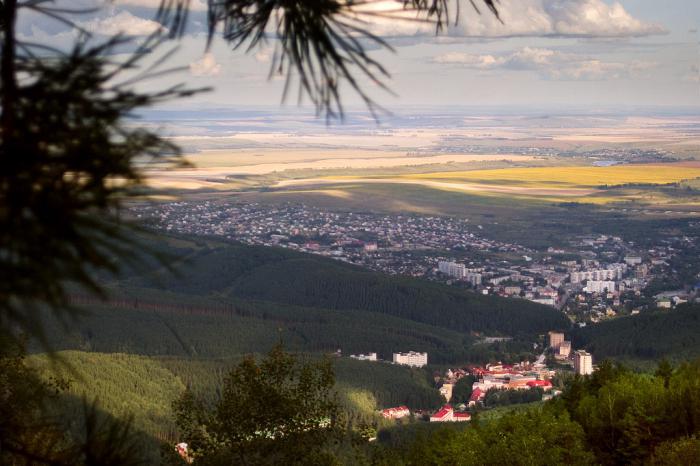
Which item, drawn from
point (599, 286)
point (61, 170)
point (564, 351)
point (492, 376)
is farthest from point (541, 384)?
point (61, 170)

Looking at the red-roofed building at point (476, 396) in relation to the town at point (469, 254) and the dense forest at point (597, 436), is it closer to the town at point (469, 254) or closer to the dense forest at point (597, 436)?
the town at point (469, 254)

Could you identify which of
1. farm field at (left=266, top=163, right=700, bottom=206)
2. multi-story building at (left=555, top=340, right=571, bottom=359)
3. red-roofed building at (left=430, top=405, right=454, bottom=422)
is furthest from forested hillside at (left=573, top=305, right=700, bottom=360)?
farm field at (left=266, top=163, right=700, bottom=206)

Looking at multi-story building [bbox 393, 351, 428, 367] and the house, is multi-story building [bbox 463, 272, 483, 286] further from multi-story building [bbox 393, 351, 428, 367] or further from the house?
the house

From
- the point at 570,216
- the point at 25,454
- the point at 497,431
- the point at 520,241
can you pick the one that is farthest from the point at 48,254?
the point at 570,216

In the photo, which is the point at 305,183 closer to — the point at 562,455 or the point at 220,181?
the point at 220,181

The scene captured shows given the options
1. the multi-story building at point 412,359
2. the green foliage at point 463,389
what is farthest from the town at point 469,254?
the green foliage at point 463,389

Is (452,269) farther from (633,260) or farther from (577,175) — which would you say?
(577,175)
